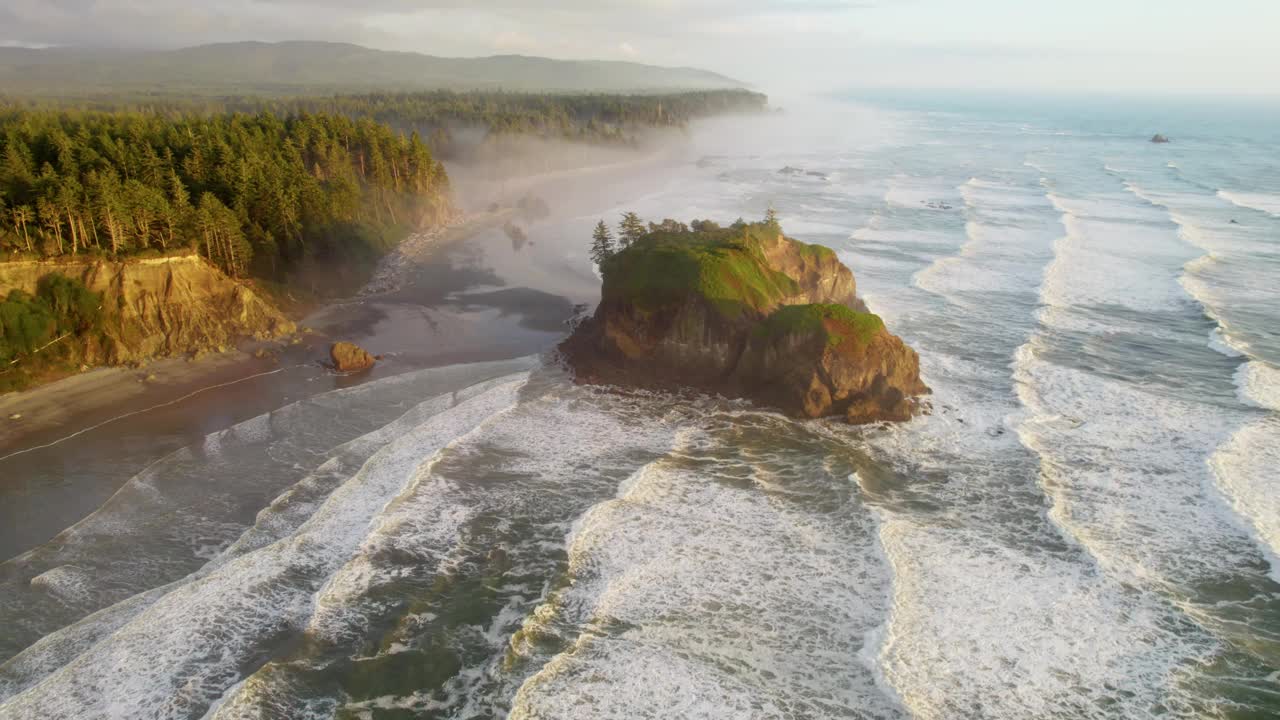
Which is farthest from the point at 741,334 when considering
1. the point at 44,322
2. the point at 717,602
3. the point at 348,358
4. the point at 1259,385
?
the point at 44,322

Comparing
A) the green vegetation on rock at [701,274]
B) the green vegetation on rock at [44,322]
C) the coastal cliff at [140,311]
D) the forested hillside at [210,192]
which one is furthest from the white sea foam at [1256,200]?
the green vegetation on rock at [44,322]

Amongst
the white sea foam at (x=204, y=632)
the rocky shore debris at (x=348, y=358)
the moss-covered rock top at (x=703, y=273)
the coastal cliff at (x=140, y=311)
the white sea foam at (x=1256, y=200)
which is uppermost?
the white sea foam at (x=1256, y=200)

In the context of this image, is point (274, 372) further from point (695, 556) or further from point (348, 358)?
point (695, 556)

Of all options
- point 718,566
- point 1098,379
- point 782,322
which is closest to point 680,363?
point 782,322

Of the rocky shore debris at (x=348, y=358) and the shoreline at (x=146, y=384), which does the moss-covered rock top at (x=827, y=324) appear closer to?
the shoreline at (x=146, y=384)

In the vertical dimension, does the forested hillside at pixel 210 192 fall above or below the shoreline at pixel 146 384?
above

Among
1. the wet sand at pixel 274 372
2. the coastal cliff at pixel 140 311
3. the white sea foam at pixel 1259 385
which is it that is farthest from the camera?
the coastal cliff at pixel 140 311

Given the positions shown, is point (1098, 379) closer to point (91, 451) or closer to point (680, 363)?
point (680, 363)
